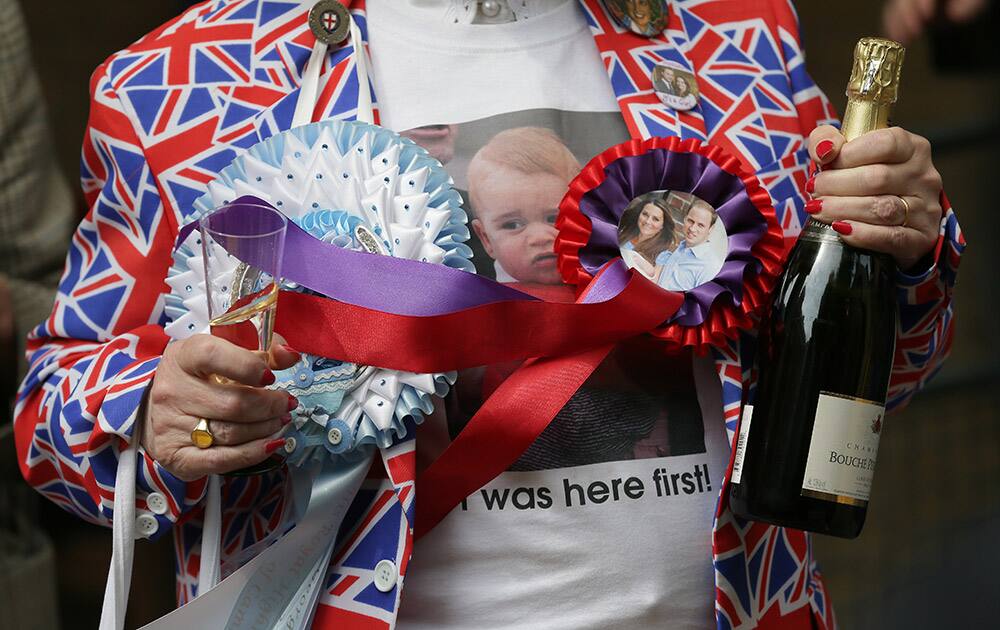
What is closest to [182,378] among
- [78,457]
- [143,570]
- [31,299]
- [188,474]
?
[188,474]

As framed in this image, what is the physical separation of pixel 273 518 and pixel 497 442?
30 centimetres

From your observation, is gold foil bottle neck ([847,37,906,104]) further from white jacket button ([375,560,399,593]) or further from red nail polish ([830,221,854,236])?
white jacket button ([375,560,399,593])

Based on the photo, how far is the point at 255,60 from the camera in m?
1.69

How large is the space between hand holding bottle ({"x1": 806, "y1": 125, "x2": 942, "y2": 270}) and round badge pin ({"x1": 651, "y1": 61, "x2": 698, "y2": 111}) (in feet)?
0.75

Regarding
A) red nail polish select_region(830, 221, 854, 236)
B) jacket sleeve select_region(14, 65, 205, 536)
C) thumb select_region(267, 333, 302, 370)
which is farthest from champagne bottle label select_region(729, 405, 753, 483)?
jacket sleeve select_region(14, 65, 205, 536)

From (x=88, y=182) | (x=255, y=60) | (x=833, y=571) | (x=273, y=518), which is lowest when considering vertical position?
(x=833, y=571)

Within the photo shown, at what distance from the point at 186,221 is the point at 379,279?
0.85ft

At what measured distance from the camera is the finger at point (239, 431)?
141 cm

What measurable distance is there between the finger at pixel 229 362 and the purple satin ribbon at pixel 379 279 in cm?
15

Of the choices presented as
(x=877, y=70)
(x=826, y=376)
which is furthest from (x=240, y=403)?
(x=877, y=70)

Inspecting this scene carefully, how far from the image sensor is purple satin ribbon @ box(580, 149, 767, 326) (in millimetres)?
1574

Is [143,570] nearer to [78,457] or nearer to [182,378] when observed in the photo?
[78,457]

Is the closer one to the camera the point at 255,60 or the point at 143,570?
the point at 255,60

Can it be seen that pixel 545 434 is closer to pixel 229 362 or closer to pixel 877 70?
pixel 229 362
